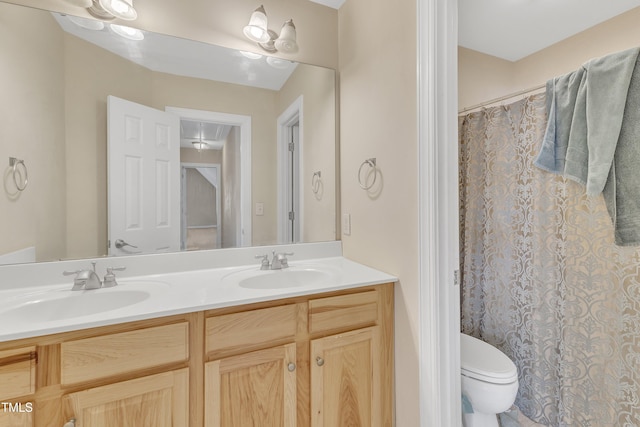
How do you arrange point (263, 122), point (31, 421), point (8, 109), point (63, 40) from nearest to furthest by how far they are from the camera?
point (31, 421) < point (8, 109) < point (63, 40) < point (263, 122)

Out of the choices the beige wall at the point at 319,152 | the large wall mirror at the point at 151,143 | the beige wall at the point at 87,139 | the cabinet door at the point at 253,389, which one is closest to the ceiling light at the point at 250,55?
the large wall mirror at the point at 151,143

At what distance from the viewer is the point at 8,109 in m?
1.13

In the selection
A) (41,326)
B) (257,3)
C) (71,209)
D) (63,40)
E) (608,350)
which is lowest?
(608,350)

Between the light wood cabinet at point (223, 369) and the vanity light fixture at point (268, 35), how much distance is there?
4.54ft

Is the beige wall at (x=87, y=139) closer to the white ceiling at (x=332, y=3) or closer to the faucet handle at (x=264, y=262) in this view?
the faucet handle at (x=264, y=262)

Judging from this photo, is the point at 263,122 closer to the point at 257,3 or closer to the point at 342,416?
the point at 257,3

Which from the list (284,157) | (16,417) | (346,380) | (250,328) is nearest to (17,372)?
(16,417)

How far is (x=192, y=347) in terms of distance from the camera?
0.96m

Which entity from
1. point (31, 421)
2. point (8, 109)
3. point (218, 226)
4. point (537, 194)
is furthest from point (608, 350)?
point (8, 109)

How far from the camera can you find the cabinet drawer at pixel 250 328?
38.7 inches

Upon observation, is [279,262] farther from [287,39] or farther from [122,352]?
[287,39]

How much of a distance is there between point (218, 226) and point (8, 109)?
94 cm

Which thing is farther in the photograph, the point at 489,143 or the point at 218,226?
the point at 489,143

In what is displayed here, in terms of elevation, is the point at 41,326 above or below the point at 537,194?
below
